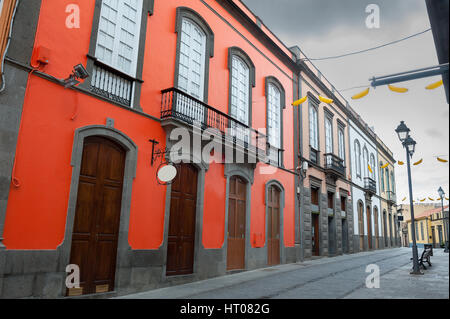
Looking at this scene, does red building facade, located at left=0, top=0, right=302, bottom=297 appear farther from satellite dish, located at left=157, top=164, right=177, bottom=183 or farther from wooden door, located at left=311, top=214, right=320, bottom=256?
wooden door, located at left=311, top=214, right=320, bottom=256

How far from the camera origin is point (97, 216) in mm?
7574

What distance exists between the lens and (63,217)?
22.4 feet

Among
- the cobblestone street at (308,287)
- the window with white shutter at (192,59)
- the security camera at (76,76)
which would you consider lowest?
the cobblestone street at (308,287)

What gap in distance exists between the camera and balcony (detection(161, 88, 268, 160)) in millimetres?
9242

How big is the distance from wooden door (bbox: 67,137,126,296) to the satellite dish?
3.46 ft

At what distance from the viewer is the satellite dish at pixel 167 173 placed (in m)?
8.90

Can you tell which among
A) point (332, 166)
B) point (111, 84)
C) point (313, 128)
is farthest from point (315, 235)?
point (111, 84)

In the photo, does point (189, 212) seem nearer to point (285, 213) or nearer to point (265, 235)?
point (265, 235)

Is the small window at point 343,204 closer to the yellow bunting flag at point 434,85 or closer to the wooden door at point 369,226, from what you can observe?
the wooden door at point 369,226

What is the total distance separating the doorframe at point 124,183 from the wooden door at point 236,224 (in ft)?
14.2

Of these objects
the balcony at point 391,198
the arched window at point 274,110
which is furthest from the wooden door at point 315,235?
the balcony at point 391,198

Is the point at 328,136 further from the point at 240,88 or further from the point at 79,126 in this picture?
the point at 79,126

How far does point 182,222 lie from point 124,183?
2.29 m
